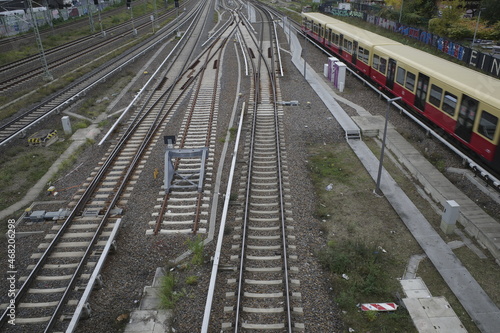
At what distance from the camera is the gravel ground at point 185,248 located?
8758 millimetres

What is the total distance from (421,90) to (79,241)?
15.5 meters

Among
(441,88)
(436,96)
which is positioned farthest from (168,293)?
(436,96)

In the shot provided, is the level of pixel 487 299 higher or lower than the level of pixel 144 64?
lower

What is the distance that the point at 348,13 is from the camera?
58.7 meters

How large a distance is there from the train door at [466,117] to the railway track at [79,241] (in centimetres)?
1269

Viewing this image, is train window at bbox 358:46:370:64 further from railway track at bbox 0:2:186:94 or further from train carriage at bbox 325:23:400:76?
railway track at bbox 0:2:186:94

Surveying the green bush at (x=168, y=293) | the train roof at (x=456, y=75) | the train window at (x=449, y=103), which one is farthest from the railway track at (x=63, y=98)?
the train window at (x=449, y=103)

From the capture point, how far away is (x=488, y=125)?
1332cm

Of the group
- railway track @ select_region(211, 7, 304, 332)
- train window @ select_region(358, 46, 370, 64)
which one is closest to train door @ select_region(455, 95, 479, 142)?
railway track @ select_region(211, 7, 304, 332)

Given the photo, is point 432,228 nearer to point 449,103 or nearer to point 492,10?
point 449,103

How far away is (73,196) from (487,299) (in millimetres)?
12836

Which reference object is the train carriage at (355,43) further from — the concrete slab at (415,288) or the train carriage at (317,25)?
the concrete slab at (415,288)

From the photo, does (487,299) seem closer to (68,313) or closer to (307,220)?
(307,220)

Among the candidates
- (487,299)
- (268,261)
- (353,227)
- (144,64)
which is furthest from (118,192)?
(144,64)
